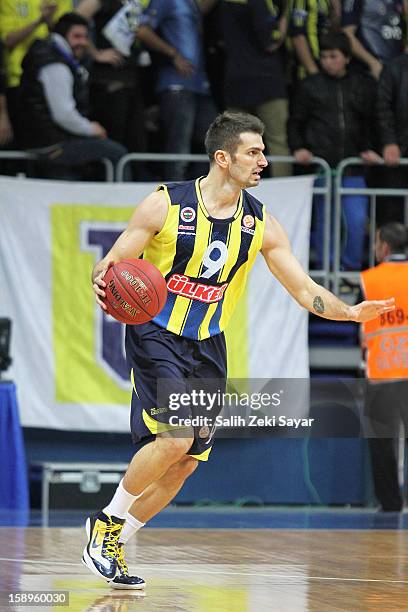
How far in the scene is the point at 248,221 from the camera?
6809 mm

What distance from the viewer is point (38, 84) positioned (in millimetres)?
11328

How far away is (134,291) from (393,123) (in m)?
6.39

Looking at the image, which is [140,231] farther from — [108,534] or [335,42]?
[335,42]

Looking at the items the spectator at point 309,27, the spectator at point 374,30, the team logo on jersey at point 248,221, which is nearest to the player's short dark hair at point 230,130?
the team logo on jersey at point 248,221

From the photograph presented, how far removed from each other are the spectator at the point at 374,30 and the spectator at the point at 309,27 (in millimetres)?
158

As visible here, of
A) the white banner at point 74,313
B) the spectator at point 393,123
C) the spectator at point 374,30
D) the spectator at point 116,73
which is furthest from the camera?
the spectator at point 374,30

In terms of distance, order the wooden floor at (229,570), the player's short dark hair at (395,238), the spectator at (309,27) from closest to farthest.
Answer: the wooden floor at (229,570)
the player's short dark hair at (395,238)
the spectator at (309,27)

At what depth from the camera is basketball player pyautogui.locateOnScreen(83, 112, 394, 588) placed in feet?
21.2

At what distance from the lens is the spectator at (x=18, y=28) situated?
37.7 ft

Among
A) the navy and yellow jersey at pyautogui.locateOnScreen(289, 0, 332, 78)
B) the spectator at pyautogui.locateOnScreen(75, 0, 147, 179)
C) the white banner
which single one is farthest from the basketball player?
the navy and yellow jersey at pyautogui.locateOnScreen(289, 0, 332, 78)

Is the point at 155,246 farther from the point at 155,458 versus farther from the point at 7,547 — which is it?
the point at 7,547

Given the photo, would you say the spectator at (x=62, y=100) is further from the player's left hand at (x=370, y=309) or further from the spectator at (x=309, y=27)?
the player's left hand at (x=370, y=309)

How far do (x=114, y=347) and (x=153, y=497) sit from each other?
15.2ft

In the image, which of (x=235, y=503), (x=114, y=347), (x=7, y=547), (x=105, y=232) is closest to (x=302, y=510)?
(x=235, y=503)
